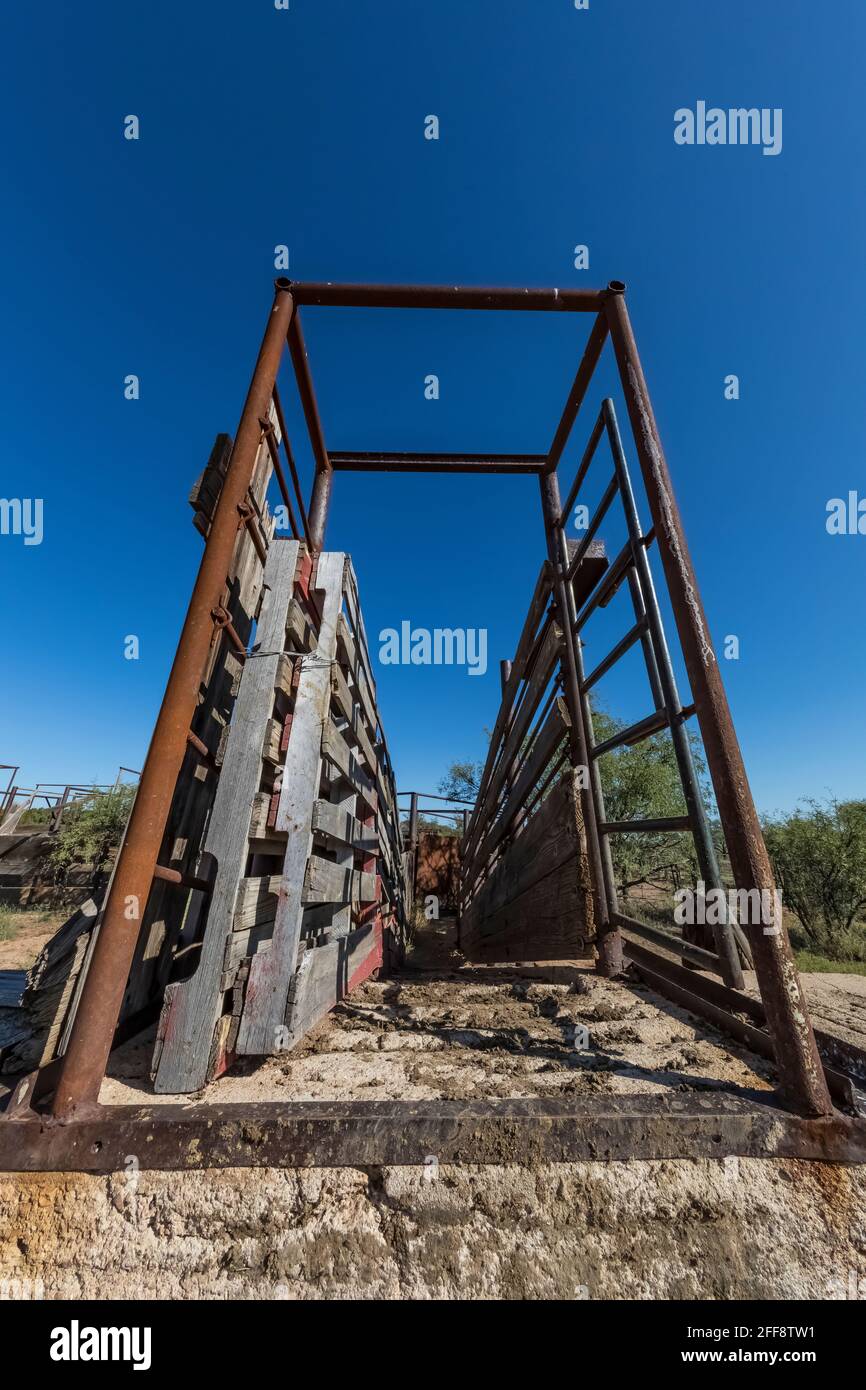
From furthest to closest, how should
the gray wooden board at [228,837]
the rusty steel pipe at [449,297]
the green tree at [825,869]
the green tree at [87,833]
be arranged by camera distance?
the green tree at [87,833] → the green tree at [825,869] → the rusty steel pipe at [449,297] → the gray wooden board at [228,837]

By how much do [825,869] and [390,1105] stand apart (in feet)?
52.6

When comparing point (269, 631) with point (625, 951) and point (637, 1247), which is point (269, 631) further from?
point (625, 951)

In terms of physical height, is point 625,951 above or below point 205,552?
below

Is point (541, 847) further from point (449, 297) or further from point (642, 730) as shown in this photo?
point (449, 297)

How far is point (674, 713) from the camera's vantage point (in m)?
2.18

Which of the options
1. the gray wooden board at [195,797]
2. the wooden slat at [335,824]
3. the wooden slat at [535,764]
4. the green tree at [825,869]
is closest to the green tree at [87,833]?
the wooden slat at [535,764]

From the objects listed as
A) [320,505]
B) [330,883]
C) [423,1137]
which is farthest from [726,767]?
[320,505]

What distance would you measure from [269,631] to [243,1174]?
1756 mm

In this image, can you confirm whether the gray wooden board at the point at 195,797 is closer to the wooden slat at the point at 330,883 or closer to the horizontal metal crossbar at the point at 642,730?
the wooden slat at the point at 330,883

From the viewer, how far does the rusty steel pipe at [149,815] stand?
1265mm

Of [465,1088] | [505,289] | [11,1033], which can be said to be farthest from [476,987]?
[505,289]

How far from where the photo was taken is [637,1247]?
974 millimetres

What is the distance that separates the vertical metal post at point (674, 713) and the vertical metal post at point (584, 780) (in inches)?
27.0

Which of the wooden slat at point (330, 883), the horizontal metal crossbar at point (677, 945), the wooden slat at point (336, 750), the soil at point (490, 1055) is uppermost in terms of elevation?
the wooden slat at point (336, 750)
